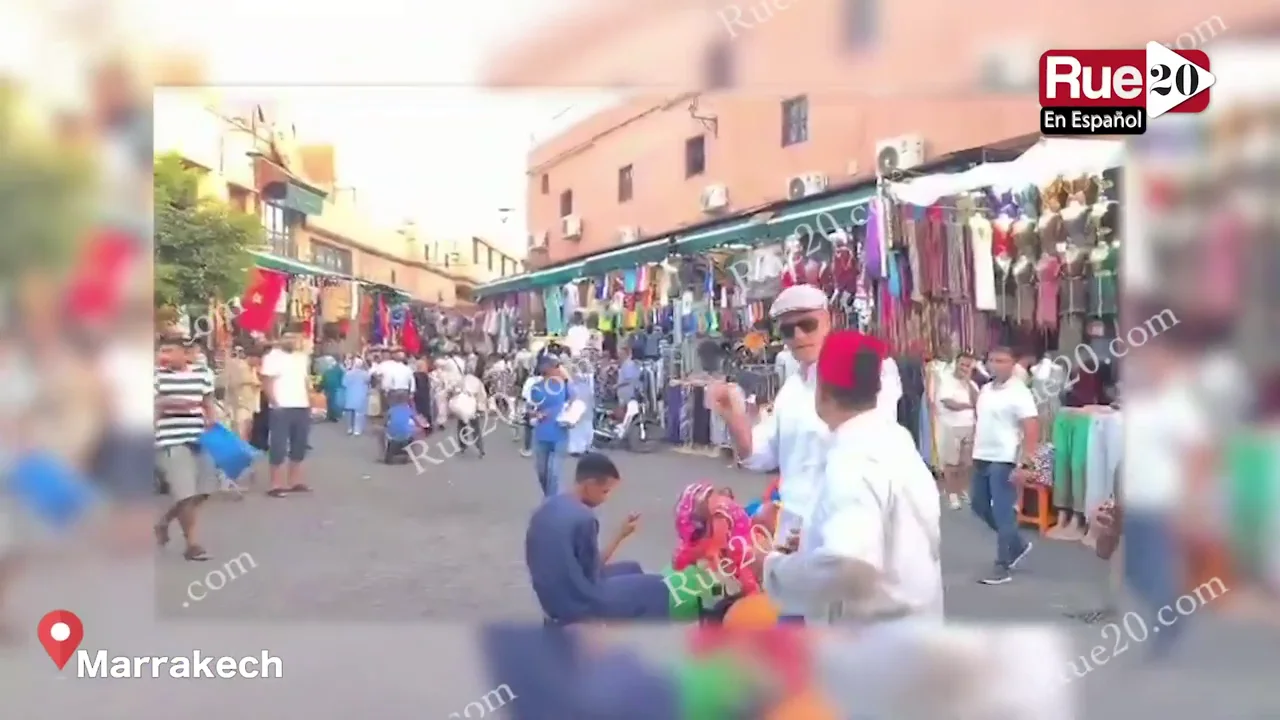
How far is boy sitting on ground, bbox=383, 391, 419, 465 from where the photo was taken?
10.3 feet

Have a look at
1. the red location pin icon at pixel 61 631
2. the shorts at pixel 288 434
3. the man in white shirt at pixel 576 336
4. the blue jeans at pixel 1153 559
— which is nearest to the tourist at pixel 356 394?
the shorts at pixel 288 434

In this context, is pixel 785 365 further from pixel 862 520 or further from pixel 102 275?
pixel 102 275

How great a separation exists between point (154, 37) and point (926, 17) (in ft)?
6.34

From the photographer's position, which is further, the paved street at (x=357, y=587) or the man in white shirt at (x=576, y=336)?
the man in white shirt at (x=576, y=336)

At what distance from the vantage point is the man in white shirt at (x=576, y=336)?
324 centimetres

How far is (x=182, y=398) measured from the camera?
304 cm

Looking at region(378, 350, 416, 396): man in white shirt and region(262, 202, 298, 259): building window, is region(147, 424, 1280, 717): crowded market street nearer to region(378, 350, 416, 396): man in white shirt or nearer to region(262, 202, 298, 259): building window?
region(378, 350, 416, 396): man in white shirt

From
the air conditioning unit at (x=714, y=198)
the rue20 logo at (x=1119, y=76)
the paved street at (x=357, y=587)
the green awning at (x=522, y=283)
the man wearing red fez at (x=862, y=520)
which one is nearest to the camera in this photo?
the man wearing red fez at (x=862, y=520)

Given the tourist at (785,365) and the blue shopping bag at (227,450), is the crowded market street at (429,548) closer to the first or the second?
the blue shopping bag at (227,450)

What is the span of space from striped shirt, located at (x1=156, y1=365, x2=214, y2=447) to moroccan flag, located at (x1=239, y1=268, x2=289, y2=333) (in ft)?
0.55

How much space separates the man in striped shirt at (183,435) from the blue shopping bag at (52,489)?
203mm

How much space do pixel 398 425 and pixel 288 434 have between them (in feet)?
0.93

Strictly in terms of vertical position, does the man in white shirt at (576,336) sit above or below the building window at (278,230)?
below

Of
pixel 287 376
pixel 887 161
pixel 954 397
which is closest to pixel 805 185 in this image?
pixel 887 161
